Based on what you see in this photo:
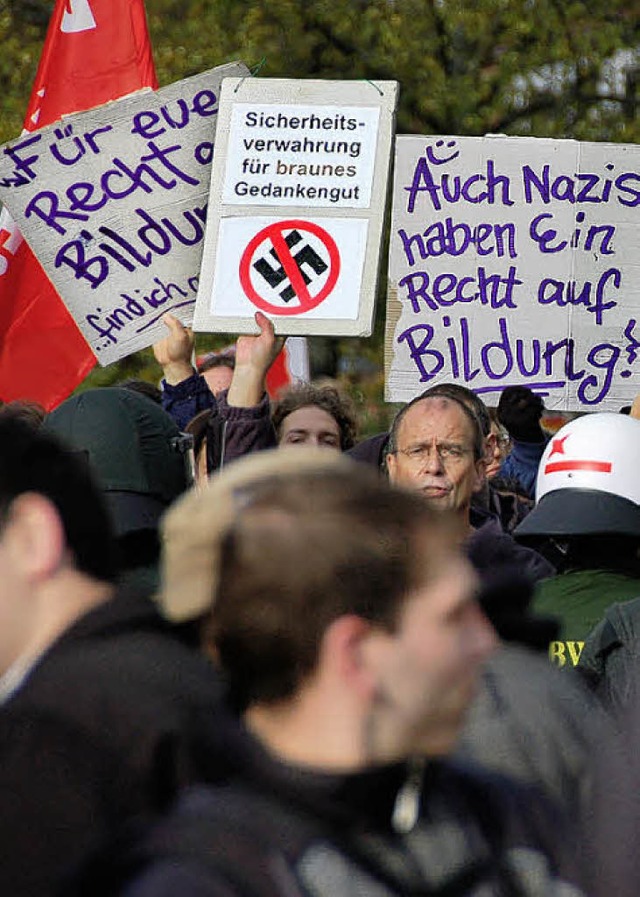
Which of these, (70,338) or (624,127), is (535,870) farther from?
(624,127)

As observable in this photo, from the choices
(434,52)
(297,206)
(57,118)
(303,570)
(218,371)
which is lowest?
(303,570)

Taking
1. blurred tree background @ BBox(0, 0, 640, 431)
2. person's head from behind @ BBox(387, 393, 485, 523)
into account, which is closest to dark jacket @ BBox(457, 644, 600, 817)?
person's head from behind @ BBox(387, 393, 485, 523)

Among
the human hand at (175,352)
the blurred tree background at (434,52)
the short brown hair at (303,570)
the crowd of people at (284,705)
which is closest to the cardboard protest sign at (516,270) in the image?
the human hand at (175,352)

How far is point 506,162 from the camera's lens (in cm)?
561

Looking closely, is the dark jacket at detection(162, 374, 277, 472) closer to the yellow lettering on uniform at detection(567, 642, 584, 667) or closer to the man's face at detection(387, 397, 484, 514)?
the man's face at detection(387, 397, 484, 514)

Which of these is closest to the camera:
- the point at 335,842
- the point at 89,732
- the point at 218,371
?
the point at 335,842

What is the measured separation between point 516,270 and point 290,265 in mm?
840

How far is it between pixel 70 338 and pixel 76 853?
465 centimetres

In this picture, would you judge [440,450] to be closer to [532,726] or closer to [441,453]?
[441,453]

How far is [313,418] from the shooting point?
5.16 meters

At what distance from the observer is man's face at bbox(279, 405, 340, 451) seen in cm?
512

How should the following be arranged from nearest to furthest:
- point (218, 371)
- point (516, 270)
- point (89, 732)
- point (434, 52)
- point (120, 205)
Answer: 1. point (89, 732)
2. point (120, 205)
3. point (516, 270)
4. point (218, 371)
5. point (434, 52)

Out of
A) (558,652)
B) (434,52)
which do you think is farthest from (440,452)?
(434,52)

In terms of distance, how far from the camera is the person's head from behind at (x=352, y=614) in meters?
1.51
